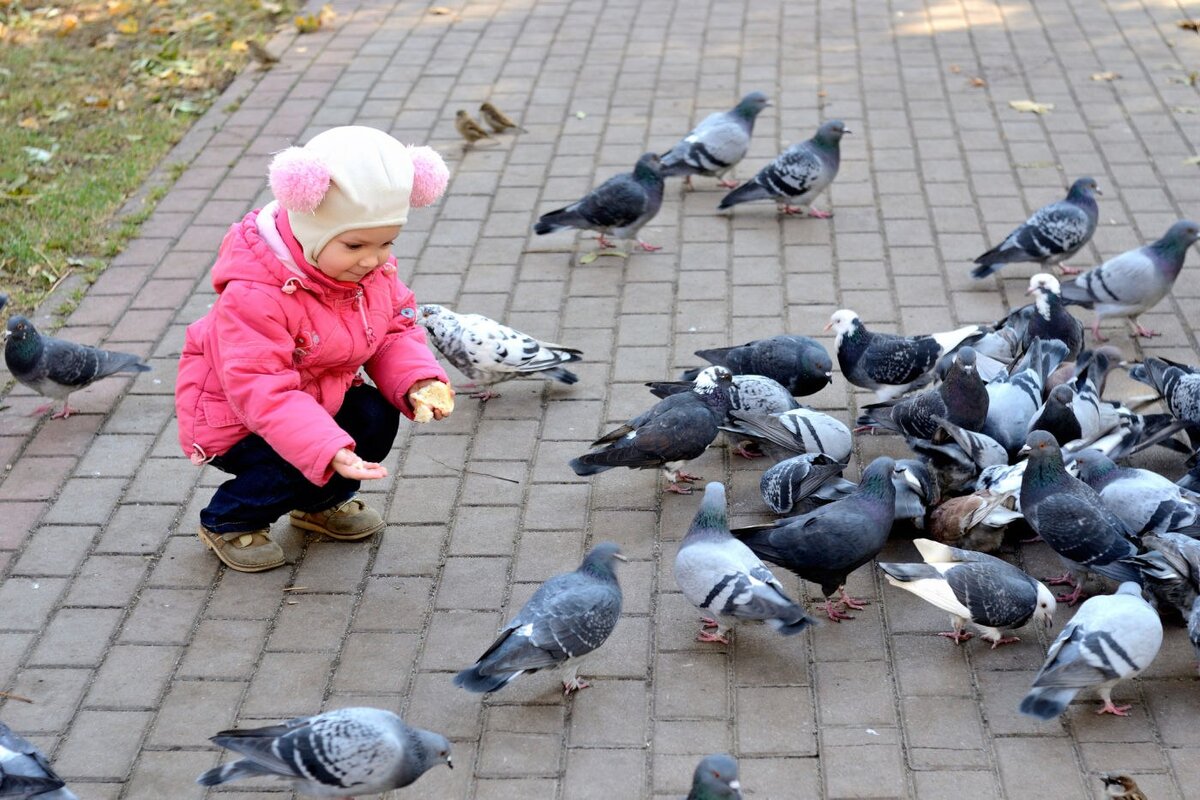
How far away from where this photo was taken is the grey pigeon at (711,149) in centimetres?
770

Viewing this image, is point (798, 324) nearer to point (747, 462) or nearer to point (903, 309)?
point (903, 309)

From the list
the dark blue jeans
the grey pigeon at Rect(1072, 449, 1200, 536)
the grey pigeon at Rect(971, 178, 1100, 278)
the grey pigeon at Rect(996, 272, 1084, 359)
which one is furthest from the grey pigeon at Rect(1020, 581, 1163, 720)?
the grey pigeon at Rect(971, 178, 1100, 278)

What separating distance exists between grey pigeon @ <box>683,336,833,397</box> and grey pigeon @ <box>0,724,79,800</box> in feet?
10.0

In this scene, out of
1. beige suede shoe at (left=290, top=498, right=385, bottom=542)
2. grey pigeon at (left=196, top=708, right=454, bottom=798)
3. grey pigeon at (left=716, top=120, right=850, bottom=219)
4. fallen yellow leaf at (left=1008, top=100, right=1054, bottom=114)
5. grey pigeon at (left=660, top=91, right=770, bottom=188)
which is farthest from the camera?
fallen yellow leaf at (left=1008, top=100, right=1054, bottom=114)

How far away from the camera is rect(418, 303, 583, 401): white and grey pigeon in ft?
18.5

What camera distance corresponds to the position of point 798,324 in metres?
6.35

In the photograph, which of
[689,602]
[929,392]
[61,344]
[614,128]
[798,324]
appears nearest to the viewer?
[689,602]

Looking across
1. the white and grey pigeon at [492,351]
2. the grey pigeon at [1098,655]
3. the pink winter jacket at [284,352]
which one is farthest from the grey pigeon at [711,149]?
the grey pigeon at [1098,655]

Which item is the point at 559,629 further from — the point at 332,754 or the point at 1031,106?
the point at 1031,106

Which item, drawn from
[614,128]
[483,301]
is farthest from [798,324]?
[614,128]

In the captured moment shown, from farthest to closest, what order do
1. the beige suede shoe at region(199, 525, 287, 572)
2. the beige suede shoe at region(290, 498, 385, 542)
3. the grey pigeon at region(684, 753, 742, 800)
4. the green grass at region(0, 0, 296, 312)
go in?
the green grass at region(0, 0, 296, 312), the beige suede shoe at region(290, 498, 385, 542), the beige suede shoe at region(199, 525, 287, 572), the grey pigeon at region(684, 753, 742, 800)

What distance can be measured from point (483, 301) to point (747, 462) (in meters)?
2.02

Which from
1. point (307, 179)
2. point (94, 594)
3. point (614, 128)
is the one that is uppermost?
point (307, 179)

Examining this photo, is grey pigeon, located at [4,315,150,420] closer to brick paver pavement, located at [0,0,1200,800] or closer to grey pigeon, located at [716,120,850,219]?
brick paver pavement, located at [0,0,1200,800]
